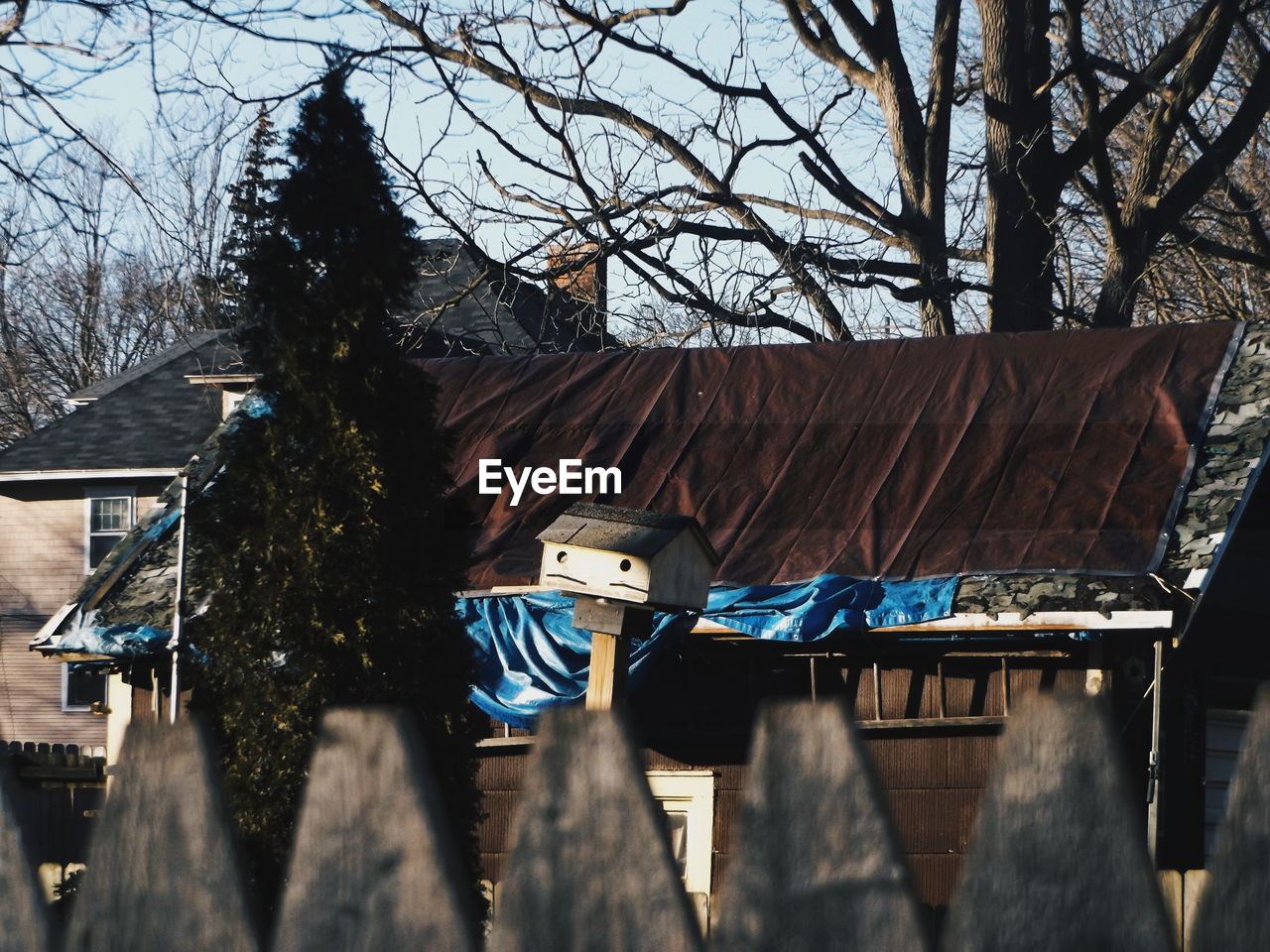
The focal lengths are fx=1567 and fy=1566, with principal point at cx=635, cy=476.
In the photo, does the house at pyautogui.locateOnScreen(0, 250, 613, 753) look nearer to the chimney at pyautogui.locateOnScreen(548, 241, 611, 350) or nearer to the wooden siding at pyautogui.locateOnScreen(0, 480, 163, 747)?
the wooden siding at pyautogui.locateOnScreen(0, 480, 163, 747)

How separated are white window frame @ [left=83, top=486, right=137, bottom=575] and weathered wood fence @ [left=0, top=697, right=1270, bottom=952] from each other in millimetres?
26899

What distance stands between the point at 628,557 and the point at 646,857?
4961 millimetres

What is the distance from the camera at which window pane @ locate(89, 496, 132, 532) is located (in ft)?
92.2

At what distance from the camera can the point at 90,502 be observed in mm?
28312

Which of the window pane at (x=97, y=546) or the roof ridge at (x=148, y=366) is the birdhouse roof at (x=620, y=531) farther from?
the roof ridge at (x=148, y=366)

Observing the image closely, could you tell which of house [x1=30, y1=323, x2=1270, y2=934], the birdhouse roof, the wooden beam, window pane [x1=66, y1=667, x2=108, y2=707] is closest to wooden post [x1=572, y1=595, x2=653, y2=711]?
the birdhouse roof

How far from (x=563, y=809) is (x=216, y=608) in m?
5.09

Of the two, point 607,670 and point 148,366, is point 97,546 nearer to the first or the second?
point 148,366

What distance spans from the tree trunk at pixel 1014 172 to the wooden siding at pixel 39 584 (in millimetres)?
16698

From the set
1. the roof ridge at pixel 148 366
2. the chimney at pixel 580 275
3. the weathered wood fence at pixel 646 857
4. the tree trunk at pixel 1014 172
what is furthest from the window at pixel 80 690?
the weathered wood fence at pixel 646 857

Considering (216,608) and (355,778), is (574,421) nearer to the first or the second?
(216,608)

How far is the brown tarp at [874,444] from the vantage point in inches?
429

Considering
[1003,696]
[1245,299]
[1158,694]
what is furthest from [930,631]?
[1245,299]

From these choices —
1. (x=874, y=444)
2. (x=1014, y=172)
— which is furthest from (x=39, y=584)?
(x=874, y=444)
